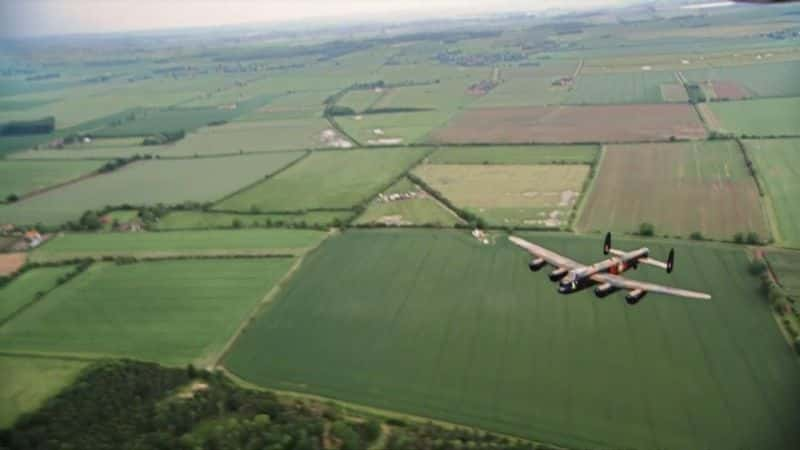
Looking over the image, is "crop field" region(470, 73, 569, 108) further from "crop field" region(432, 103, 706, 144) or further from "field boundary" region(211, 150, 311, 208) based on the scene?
"field boundary" region(211, 150, 311, 208)

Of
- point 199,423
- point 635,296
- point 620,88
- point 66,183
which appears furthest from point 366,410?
point 620,88

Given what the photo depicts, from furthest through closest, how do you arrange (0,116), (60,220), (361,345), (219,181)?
(0,116) → (219,181) → (60,220) → (361,345)

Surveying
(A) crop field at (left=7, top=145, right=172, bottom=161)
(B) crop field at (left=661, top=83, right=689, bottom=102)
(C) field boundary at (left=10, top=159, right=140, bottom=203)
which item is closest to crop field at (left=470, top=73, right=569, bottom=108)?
(B) crop field at (left=661, top=83, right=689, bottom=102)

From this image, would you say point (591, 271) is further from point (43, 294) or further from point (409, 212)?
point (43, 294)

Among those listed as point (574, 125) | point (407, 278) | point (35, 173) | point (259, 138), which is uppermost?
point (574, 125)

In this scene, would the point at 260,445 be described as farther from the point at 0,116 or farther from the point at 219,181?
the point at 0,116

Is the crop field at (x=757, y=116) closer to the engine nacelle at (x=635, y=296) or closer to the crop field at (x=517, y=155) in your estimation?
the crop field at (x=517, y=155)

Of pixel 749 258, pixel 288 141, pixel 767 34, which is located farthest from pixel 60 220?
pixel 767 34
